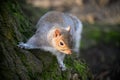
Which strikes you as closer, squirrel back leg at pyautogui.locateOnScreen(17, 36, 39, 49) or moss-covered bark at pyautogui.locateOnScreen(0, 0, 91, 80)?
moss-covered bark at pyautogui.locateOnScreen(0, 0, 91, 80)

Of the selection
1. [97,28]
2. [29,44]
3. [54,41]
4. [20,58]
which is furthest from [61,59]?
[97,28]

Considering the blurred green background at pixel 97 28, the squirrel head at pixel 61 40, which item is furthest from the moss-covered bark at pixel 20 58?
the blurred green background at pixel 97 28

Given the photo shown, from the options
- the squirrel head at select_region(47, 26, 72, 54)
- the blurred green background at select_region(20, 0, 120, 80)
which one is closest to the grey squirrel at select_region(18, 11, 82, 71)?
the squirrel head at select_region(47, 26, 72, 54)

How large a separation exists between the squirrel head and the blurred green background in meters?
2.44

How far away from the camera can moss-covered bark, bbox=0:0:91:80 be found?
11.9ft

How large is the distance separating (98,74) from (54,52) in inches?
130

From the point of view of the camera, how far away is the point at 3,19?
145 inches

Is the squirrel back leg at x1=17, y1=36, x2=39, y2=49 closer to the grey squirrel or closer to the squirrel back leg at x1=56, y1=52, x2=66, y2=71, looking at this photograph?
the grey squirrel

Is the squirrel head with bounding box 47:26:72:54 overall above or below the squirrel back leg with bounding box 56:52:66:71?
above

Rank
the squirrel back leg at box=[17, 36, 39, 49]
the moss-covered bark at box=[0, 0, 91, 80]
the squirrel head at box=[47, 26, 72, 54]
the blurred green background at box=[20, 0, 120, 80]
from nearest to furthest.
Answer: the moss-covered bark at box=[0, 0, 91, 80] < the squirrel back leg at box=[17, 36, 39, 49] < the squirrel head at box=[47, 26, 72, 54] < the blurred green background at box=[20, 0, 120, 80]

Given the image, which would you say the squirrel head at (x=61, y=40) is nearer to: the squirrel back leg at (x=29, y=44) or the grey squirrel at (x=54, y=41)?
the grey squirrel at (x=54, y=41)

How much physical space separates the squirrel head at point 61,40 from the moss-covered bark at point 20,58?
0.16 meters

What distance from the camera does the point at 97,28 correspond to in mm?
9578

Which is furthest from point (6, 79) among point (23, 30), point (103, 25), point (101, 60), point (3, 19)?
point (103, 25)
